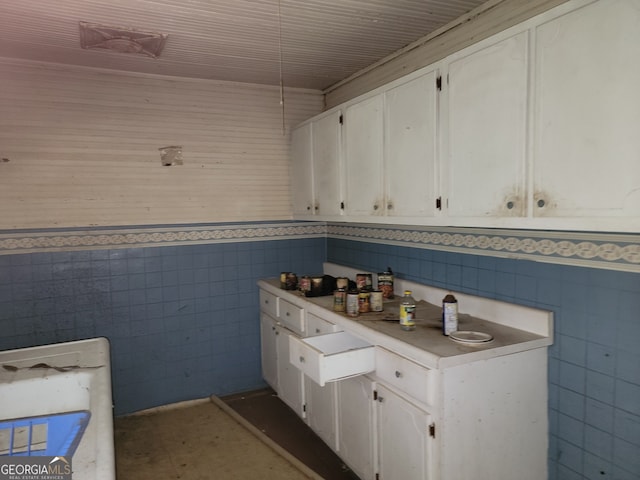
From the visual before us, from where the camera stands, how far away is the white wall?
9.34ft

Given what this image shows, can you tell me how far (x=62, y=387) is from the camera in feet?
5.41

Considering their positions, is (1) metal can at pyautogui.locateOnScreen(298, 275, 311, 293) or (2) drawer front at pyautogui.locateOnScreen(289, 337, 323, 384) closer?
(2) drawer front at pyautogui.locateOnScreen(289, 337, 323, 384)

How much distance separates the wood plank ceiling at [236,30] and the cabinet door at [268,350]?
1.90 m

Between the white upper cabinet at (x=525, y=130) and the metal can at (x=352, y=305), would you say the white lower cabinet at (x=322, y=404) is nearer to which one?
the metal can at (x=352, y=305)

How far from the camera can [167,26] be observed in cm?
234

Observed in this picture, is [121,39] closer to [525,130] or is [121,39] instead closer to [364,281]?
[364,281]

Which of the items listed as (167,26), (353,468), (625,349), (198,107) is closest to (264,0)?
(167,26)

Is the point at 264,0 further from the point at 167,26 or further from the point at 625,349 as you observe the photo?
the point at 625,349

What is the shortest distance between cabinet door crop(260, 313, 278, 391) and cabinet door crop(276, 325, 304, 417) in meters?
0.08

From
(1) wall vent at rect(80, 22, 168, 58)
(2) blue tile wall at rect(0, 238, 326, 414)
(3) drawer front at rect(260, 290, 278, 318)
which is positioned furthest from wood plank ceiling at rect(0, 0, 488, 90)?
(3) drawer front at rect(260, 290, 278, 318)

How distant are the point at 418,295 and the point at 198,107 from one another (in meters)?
2.12

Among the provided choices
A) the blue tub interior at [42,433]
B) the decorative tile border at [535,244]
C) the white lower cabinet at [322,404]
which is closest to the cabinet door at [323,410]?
the white lower cabinet at [322,404]

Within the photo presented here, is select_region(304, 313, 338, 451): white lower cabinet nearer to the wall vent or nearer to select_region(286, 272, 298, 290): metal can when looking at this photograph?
select_region(286, 272, 298, 290): metal can

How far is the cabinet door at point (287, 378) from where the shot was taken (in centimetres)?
296
